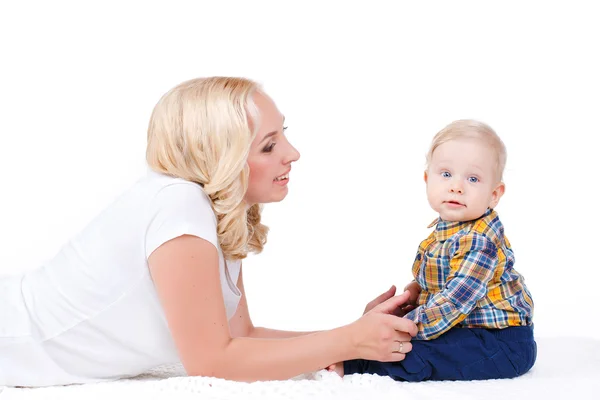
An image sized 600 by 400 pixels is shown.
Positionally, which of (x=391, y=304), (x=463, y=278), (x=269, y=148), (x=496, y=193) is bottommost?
(x=391, y=304)

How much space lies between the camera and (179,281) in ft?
8.34

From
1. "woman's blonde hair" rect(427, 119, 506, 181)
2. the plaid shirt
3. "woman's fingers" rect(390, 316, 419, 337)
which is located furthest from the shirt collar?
"woman's fingers" rect(390, 316, 419, 337)

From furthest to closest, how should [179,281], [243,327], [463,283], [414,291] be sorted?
1. [243,327]
2. [414,291]
3. [463,283]
4. [179,281]

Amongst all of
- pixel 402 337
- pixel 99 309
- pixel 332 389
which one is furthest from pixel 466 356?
pixel 99 309

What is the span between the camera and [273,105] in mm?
2896

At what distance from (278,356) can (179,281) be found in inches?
14.8

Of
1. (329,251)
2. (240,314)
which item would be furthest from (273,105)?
(329,251)

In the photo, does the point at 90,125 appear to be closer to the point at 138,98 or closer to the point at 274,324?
the point at 138,98

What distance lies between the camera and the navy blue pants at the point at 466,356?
9.05 feet

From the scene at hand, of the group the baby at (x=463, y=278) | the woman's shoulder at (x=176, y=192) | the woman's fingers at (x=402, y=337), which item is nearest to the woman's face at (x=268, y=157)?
the woman's shoulder at (x=176, y=192)

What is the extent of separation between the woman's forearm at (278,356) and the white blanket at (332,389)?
0.06m

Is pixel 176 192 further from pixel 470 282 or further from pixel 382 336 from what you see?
pixel 470 282

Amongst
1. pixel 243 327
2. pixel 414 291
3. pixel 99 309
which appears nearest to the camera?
pixel 99 309

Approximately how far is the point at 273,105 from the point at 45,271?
919 mm
